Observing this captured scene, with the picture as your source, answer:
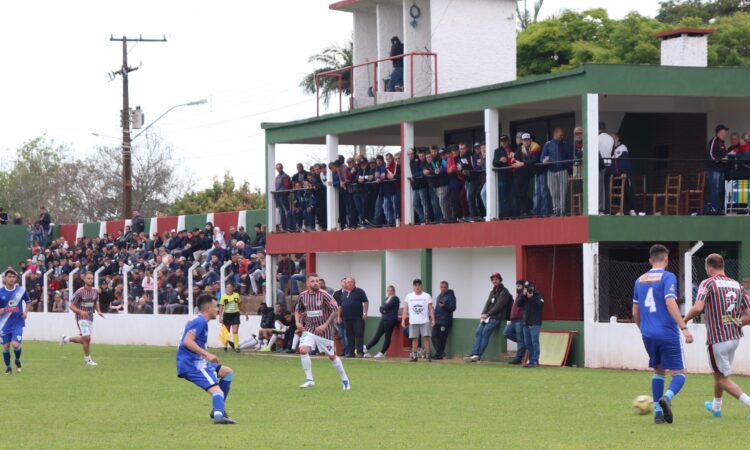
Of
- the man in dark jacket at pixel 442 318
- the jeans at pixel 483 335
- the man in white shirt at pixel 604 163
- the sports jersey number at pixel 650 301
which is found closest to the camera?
the sports jersey number at pixel 650 301

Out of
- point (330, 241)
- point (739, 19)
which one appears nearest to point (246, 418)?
point (330, 241)

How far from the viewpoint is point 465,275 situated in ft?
108

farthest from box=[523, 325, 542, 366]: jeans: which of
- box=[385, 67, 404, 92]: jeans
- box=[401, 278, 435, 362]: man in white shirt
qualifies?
box=[385, 67, 404, 92]: jeans

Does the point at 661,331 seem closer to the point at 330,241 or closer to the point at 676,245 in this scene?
the point at 676,245

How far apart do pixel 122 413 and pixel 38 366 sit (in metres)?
12.8

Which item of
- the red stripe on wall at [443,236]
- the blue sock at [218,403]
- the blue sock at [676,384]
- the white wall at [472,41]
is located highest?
the white wall at [472,41]

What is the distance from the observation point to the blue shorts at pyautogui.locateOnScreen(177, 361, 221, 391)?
53.1ft

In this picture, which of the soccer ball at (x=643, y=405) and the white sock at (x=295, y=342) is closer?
the soccer ball at (x=643, y=405)

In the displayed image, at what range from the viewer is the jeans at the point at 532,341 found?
27.8 metres

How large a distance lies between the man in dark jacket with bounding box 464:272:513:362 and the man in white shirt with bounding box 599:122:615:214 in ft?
8.68

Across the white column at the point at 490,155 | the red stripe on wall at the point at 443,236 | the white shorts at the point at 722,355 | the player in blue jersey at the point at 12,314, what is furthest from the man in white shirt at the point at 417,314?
the white shorts at the point at 722,355

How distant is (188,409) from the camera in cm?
1855

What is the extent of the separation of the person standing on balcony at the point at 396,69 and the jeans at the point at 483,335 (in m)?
8.70

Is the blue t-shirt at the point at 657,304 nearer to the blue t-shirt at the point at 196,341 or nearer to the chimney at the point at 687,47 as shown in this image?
the blue t-shirt at the point at 196,341
